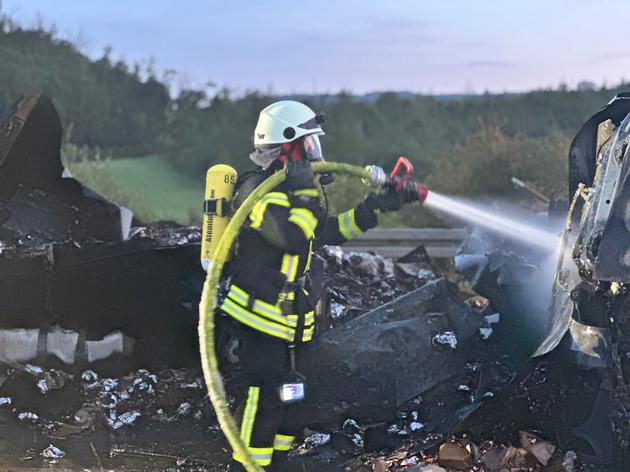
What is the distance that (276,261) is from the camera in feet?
A: 12.8

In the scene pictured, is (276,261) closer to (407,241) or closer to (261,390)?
(261,390)

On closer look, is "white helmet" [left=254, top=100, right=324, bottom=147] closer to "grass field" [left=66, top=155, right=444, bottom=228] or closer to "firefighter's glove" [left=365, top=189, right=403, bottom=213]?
"firefighter's glove" [left=365, top=189, right=403, bottom=213]

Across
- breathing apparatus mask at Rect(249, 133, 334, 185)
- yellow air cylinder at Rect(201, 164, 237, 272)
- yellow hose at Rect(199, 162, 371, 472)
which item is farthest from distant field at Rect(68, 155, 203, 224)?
yellow hose at Rect(199, 162, 371, 472)

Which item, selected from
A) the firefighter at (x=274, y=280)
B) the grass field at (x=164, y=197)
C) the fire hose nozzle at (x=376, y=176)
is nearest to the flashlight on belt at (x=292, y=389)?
the firefighter at (x=274, y=280)

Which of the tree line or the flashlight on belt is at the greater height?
the tree line

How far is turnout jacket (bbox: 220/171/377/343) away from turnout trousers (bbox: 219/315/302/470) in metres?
0.09

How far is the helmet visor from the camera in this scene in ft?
13.1

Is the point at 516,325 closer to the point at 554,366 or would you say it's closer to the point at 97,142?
the point at 554,366

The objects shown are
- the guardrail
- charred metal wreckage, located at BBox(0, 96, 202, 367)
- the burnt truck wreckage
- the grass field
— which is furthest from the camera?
the grass field

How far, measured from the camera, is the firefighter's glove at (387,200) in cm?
415

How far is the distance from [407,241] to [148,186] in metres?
9.84

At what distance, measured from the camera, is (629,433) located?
411 cm

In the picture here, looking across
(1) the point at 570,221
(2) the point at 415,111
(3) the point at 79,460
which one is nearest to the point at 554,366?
(1) the point at 570,221

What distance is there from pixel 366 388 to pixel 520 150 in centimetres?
887
